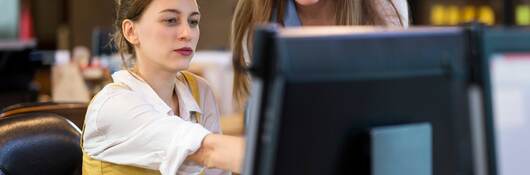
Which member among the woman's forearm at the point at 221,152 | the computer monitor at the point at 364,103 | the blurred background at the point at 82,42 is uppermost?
the computer monitor at the point at 364,103

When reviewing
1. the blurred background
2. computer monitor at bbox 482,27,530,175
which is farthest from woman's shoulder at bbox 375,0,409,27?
computer monitor at bbox 482,27,530,175

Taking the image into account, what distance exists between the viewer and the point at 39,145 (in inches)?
77.4

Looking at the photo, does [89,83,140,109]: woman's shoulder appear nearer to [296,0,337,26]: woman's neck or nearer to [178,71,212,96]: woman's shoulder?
[178,71,212,96]: woman's shoulder

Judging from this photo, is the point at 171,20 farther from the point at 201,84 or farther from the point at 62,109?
the point at 62,109

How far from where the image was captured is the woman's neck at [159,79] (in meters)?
1.70

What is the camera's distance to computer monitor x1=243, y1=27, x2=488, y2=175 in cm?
100

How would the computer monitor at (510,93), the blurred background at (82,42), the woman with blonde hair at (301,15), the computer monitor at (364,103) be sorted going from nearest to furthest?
the computer monitor at (364,103), the computer monitor at (510,93), the woman with blonde hair at (301,15), the blurred background at (82,42)

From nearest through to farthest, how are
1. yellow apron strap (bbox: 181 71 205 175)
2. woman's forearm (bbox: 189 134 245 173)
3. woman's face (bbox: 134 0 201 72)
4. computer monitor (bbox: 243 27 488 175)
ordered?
computer monitor (bbox: 243 27 488 175)
woman's forearm (bbox: 189 134 245 173)
woman's face (bbox: 134 0 201 72)
yellow apron strap (bbox: 181 71 205 175)

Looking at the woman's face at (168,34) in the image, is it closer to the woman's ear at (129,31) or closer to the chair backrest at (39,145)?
the woman's ear at (129,31)

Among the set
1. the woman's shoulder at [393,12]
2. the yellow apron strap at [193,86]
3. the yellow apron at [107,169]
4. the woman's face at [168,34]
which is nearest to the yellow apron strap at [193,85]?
the yellow apron strap at [193,86]

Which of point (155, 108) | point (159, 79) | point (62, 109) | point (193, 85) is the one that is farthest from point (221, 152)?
point (62, 109)

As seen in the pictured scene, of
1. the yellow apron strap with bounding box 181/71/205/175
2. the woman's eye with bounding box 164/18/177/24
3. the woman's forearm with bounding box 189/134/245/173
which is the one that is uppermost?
the woman's eye with bounding box 164/18/177/24

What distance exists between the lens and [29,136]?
195cm

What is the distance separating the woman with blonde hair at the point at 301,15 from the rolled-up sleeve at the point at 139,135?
36cm
